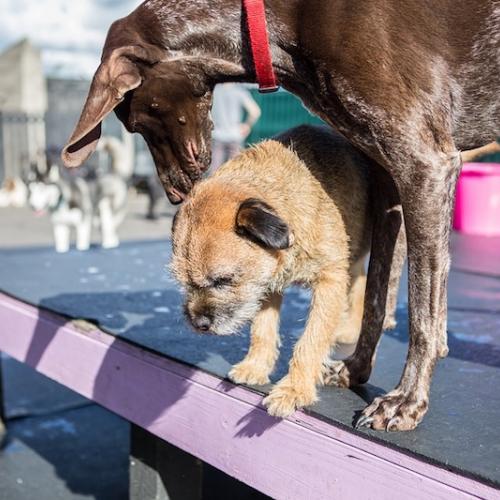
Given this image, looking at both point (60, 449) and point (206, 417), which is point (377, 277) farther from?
point (60, 449)

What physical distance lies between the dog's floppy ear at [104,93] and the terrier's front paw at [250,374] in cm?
83

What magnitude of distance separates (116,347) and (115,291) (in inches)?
44.7

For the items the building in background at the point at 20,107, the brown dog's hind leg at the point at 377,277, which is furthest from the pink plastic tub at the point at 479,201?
the building in background at the point at 20,107

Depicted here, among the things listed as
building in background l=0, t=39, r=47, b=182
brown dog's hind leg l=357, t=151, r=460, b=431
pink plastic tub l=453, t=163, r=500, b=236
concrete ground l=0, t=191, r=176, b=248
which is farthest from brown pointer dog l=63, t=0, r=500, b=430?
building in background l=0, t=39, r=47, b=182

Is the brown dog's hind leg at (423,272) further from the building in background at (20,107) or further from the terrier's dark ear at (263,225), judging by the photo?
the building in background at (20,107)

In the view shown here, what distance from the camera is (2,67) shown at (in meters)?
20.3

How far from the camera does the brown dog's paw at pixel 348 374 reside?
214 cm

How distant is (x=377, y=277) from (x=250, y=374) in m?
0.50

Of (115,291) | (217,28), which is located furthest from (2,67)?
(217,28)

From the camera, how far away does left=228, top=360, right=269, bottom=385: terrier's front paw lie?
2098 mm

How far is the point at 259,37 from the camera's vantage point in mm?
1994

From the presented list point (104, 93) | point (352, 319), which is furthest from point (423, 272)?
point (104, 93)

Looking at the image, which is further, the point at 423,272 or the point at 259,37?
the point at 259,37

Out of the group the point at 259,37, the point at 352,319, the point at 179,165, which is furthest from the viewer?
the point at 352,319
